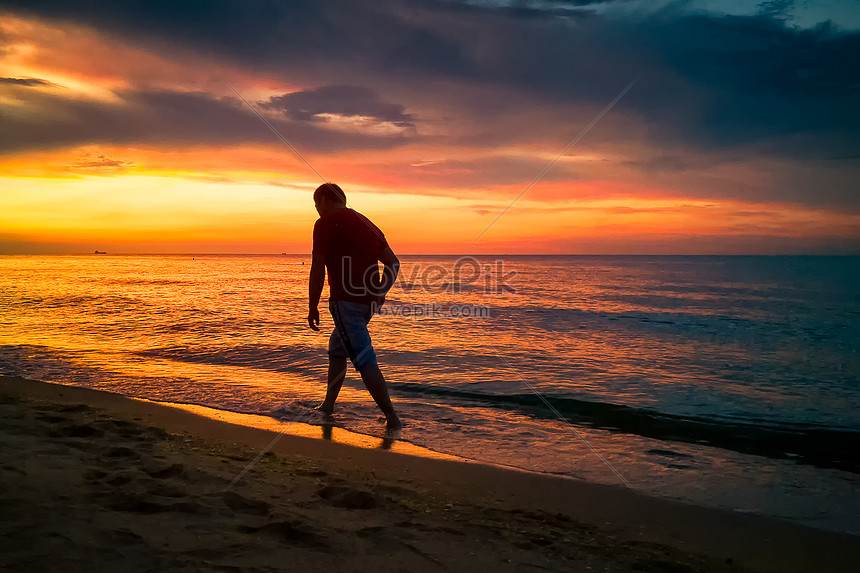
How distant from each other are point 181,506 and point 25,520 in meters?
0.69

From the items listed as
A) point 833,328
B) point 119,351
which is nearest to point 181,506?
point 119,351

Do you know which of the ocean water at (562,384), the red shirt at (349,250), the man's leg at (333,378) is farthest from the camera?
the man's leg at (333,378)

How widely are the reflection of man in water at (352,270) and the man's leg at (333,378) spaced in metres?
0.41

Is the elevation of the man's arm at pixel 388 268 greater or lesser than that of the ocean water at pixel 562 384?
greater

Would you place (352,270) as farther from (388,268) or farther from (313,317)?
(313,317)

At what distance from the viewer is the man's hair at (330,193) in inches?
202

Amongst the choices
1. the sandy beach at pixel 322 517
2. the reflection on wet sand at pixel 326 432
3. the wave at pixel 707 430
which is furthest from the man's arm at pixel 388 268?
the wave at pixel 707 430

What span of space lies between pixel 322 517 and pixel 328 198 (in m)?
3.30

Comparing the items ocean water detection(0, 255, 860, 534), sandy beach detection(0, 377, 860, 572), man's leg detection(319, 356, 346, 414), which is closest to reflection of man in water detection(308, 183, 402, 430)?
man's leg detection(319, 356, 346, 414)

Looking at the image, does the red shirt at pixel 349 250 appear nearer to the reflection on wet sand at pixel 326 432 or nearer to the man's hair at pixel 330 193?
the man's hair at pixel 330 193

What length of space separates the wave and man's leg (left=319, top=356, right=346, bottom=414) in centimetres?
182

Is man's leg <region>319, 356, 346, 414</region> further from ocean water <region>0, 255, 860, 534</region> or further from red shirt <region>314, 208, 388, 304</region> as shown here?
red shirt <region>314, 208, 388, 304</region>

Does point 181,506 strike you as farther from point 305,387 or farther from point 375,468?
point 305,387

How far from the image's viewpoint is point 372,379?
518cm
